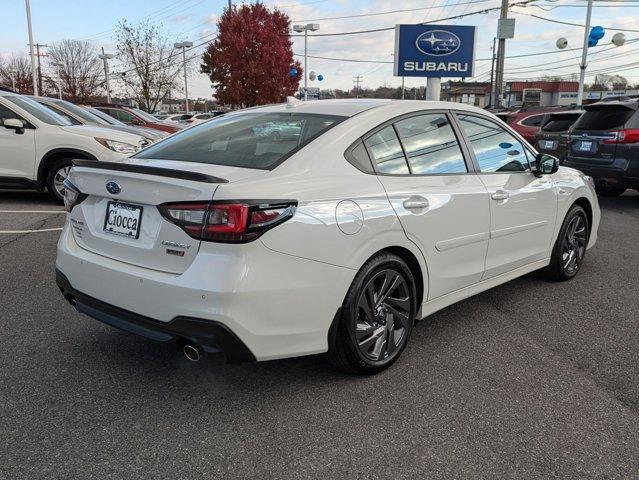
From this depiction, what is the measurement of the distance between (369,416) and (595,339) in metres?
1.93

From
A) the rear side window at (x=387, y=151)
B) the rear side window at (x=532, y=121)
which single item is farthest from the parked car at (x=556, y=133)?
the rear side window at (x=387, y=151)

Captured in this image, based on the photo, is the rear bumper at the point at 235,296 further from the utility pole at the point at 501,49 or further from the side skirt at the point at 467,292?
the utility pole at the point at 501,49

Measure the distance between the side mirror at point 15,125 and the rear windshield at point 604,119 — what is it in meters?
9.02

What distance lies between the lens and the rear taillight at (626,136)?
8664mm

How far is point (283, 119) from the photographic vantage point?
11.4 ft

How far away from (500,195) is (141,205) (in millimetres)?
2491

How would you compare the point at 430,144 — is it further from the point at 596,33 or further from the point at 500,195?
the point at 596,33

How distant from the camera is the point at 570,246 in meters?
5.12

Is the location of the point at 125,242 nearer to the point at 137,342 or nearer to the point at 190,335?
the point at 190,335

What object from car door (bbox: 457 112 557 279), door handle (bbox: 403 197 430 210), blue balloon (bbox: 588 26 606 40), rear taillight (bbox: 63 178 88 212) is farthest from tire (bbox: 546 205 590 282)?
blue balloon (bbox: 588 26 606 40)

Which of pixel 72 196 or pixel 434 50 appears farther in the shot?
pixel 434 50

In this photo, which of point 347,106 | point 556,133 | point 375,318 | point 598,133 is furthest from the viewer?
point 556,133

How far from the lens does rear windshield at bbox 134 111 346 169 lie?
303cm

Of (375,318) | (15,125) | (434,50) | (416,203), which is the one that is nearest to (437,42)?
(434,50)
